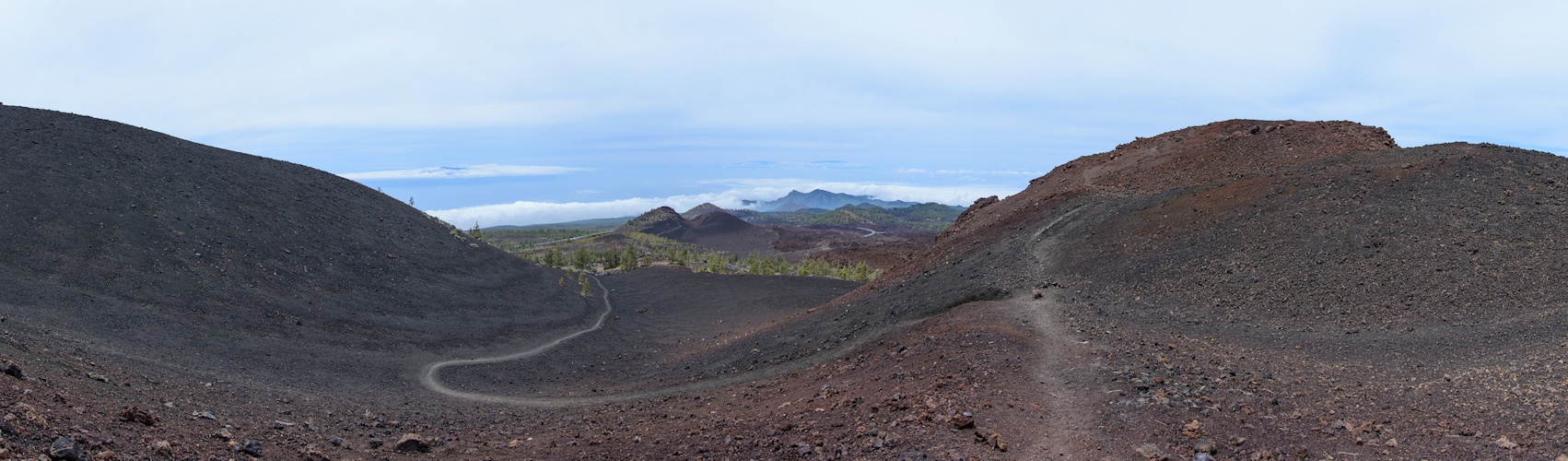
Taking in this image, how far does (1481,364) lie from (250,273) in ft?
76.1

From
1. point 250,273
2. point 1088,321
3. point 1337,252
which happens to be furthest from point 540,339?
point 1337,252

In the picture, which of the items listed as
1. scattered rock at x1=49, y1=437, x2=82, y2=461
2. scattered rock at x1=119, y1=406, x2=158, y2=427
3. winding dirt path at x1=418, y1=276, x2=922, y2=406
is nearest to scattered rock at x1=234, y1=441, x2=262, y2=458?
scattered rock at x1=119, y1=406, x2=158, y2=427

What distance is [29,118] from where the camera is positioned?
76.3 feet

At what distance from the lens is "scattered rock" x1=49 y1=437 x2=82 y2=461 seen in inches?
257

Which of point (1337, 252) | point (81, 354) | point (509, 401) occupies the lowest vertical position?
point (509, 401)

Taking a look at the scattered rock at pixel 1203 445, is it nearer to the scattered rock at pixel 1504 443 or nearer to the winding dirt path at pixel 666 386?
the scattered rock at pixel 1504 443

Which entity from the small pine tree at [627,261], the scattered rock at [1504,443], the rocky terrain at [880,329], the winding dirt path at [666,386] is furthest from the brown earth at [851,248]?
the scattered rock at [1504,443]

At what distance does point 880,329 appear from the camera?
55.2 feet

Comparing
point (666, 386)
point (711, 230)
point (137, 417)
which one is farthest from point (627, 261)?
point (711, 230)

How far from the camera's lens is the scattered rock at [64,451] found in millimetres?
6516

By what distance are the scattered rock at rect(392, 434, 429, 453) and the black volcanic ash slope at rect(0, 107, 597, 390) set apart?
187 inches

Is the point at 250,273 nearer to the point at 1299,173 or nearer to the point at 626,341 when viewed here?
the point at 626,341

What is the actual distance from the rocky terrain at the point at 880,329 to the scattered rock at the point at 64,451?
0.02 m

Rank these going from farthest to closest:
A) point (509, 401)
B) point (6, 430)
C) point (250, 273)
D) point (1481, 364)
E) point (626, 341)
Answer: point (626, 341) < point (250, 273) < point (509, 401) < point (1481, 364) < point (6, 430)
